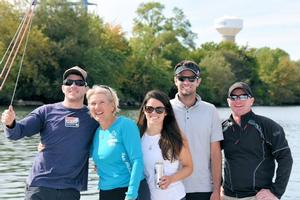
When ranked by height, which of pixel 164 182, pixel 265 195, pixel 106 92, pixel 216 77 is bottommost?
pixel 265 195

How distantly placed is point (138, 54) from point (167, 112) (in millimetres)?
72230

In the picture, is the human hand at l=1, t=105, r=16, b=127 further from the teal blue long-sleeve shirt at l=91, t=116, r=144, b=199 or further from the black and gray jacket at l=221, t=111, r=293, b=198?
the black and gray jacket at l=221, t=111, r=293, b=198

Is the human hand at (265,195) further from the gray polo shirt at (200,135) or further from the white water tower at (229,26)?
the white water tower at (229,26)

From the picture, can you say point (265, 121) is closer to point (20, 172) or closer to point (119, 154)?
point (119, 154)

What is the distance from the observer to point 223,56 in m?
101

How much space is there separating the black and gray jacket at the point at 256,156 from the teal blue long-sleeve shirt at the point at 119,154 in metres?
1.04

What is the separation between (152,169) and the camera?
5129 mm

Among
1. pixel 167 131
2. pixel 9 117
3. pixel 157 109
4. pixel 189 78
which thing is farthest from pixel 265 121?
pixel 9 117

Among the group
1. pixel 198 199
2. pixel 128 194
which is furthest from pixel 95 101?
pixel 198 199

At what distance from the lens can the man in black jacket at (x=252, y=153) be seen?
5352 millimetres

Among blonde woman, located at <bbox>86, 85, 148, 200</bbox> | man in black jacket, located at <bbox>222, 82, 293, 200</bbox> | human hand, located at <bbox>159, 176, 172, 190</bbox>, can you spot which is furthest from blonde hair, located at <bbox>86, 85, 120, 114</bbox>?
man in black jacket, located at <bbox>222, 82, 293, 200</bbox>

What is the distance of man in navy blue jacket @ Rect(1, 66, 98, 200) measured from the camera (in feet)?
17.0

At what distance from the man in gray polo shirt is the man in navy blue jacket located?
962 mm

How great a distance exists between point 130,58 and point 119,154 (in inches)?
2690
